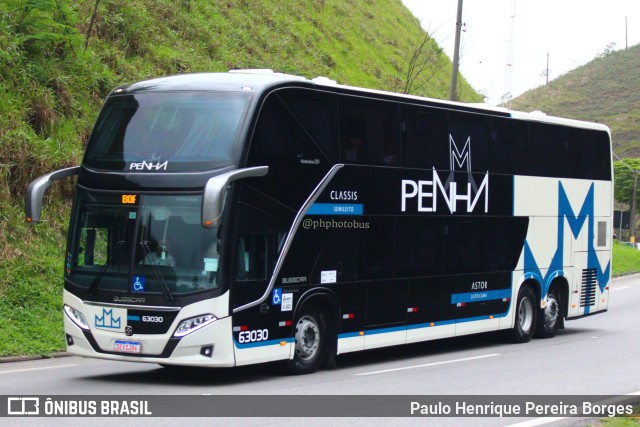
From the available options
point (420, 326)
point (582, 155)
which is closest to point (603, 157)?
point (582, 155)

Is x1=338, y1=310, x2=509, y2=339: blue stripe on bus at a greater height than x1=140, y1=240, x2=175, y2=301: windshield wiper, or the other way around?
x1=140, y1=240, x2=175, y2=301: windshield wiper

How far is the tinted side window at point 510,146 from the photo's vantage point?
18.6 metres

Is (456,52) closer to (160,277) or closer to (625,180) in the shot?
(160,277)

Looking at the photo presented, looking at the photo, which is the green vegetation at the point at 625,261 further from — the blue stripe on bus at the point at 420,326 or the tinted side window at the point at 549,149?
the blue stripe on bus at the point at 420,326

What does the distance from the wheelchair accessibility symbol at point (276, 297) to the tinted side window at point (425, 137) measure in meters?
3.67

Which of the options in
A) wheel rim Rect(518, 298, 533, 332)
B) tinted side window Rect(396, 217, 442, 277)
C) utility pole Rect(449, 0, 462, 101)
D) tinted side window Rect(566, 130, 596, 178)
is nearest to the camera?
tinted side window Rect(396, 217, 442, 277)

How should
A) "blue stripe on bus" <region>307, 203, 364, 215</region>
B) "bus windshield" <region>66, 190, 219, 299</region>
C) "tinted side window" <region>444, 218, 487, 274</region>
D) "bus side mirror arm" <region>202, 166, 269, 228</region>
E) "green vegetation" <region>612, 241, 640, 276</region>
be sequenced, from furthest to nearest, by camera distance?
"green vegetation" <region>612, 241, 640, 276</region>
"tinted side window" <region>444, 218, 487, 274</region>
"blue stripe on bus" <region>307, 203, 364, 215</region>
"bus windshield" <region>66, 190, 219, 299</region>
"bus side mirror arm" <region>202, 166, 269, 228</region>

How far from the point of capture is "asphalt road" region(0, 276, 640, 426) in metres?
12.3

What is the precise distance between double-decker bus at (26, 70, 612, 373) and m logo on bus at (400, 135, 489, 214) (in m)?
0.04

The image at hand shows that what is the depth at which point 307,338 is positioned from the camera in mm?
14352

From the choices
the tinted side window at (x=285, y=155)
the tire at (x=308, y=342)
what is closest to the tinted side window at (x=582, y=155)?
the tinted side window at (x=285, y=155)

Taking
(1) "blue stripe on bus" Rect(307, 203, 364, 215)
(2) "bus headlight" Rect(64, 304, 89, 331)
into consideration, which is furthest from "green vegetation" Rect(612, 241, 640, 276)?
(2) "bus headlight" Rect(64, 304, 89, 331)

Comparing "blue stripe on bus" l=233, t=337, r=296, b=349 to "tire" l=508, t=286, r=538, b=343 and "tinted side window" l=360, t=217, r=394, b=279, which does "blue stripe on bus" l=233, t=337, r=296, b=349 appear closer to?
"tinted side window" l=360, t=217, r=394, b=279

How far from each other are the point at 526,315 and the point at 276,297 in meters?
7.85
